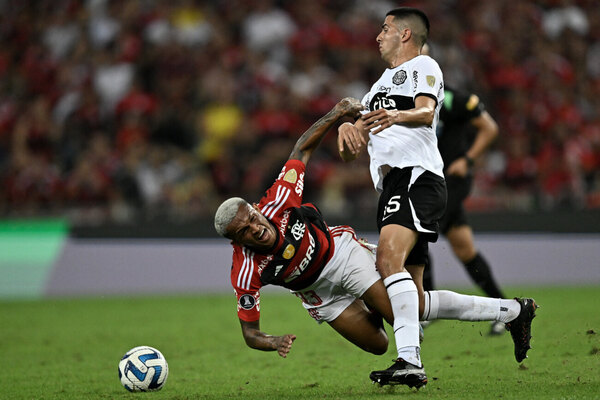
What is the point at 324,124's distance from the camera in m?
5.52

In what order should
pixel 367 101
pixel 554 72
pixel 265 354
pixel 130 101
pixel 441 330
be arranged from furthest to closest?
pixel 554 72
pixel 130 101
pixel 441 330
pixel 265 354
pixel 367 101

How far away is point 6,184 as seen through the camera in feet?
40.0

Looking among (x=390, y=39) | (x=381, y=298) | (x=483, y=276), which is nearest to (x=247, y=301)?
(x=381, y=298)

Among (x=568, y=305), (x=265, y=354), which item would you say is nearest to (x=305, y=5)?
(x=568, y=305)

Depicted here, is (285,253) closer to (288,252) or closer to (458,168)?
(288,252)

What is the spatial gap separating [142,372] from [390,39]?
2.65 m

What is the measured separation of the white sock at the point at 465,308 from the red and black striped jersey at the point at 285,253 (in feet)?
2.37

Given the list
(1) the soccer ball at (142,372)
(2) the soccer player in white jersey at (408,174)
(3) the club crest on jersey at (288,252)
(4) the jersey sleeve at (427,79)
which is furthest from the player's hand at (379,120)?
(1) the soccer ball at (142,372)

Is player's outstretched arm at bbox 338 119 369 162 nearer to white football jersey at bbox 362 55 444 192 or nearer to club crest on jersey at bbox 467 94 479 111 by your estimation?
white football jersey at bbox 362 55 444 192

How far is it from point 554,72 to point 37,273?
28.9ft

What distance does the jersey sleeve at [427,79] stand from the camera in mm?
5125

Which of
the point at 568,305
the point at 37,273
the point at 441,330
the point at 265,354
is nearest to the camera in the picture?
the point at 265,354

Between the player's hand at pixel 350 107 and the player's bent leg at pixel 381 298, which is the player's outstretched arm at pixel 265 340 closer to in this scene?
the player's bent leg at pixel 381 298

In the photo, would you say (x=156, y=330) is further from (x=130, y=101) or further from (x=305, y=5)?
(x=305, y=5)
